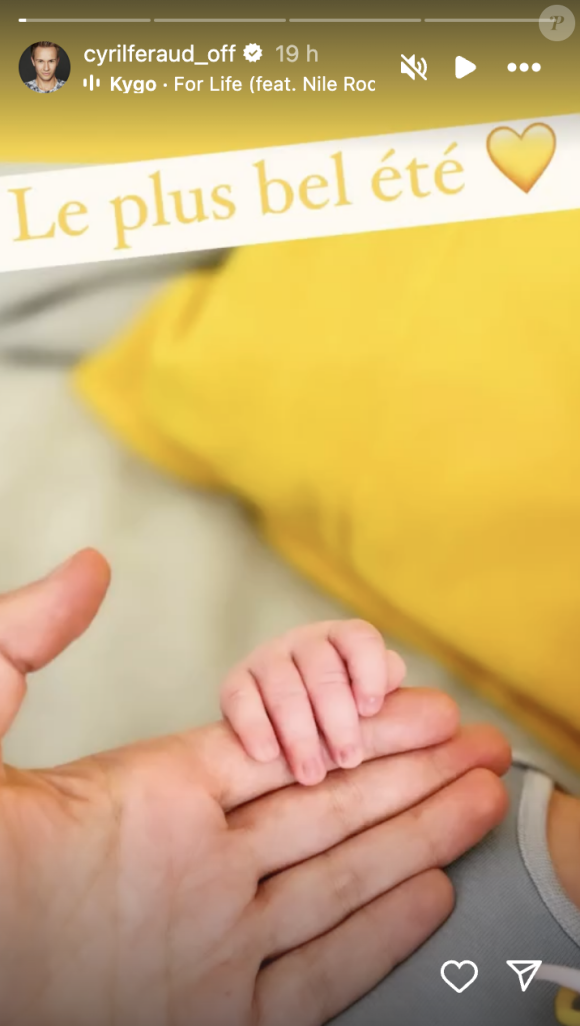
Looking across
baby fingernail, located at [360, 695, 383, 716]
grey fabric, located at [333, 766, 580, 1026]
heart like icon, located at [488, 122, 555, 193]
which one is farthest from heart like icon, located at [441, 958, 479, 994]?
heart like icon, located at [488, 122, 555, 193]

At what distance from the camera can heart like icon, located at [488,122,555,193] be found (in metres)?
0.47

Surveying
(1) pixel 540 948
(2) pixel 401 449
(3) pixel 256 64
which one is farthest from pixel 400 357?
(1) pixel 540 948

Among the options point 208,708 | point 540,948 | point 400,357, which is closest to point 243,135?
point 400,357

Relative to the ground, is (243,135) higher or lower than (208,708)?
higher

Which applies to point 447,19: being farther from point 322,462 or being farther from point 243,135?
point 322,462

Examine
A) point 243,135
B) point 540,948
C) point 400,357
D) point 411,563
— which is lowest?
point 540,948

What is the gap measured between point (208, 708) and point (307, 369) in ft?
0.61

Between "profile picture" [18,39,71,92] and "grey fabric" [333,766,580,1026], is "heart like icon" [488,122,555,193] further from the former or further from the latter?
"grey fabric" [333,766,580,1026]

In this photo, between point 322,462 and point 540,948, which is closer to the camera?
point 540,948

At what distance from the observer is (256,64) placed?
0.44 metres

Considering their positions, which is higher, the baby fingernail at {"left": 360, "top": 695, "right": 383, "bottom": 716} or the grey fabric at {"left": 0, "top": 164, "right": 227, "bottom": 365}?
the grey fabric at {"left": 0, "top": 164, "right": 227, "bottom": 365}

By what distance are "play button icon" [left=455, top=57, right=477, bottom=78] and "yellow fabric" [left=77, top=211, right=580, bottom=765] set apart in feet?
0.24

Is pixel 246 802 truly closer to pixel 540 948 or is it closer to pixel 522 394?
pixel 540 948

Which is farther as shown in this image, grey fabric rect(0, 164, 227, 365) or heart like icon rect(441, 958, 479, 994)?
grey fabric rect(0, 164, 227, 365)
